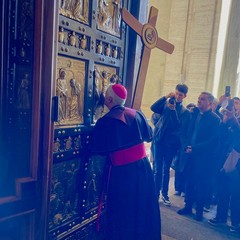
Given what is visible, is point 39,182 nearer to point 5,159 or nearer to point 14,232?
point 5,159

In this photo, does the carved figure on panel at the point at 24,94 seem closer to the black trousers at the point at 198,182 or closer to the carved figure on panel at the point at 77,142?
the carved figure on panel at the point at 77,142

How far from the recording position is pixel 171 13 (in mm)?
8242

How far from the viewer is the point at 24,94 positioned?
2.01 m

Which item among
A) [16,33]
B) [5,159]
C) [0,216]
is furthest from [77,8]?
[0,216]

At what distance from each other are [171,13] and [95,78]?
20.9 ft

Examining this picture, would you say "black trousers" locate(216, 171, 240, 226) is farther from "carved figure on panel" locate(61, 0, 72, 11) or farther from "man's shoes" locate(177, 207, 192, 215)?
"carved figure on panel" locate(61, 0, 72, 11)

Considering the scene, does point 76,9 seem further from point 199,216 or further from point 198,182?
point 199,216

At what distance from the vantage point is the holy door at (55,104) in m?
1.95

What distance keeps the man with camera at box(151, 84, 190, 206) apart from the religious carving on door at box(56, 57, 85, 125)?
2.14 m

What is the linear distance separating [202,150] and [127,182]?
1.73 m

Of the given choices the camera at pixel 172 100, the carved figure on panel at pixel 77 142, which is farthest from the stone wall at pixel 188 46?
the carved figure on panel at pixel 77 142

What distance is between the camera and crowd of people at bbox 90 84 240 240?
8.73 ft

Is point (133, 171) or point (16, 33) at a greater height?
point (16, 33)

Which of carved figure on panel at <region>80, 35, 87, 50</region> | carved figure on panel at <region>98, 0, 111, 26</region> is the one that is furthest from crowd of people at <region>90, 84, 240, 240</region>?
carved figure on panel at <region>98, 0, 111, 26</region>
